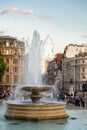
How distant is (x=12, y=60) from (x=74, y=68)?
118ft

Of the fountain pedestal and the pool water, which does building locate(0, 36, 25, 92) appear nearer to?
the fountain pedestal

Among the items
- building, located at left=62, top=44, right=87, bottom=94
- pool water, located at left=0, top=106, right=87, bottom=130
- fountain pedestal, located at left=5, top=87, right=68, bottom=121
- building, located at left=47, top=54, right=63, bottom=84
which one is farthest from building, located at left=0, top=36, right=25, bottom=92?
pool water, located at left=0, top=106, right=87, bottom=130

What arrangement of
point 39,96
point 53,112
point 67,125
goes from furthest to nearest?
A: point 39,96
point 53,112
point 67,125

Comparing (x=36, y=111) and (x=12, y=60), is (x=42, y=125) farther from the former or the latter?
(x=12, y=60)

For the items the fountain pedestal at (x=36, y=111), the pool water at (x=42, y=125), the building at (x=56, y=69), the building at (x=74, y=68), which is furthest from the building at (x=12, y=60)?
the pool water at (x=42, y=125)

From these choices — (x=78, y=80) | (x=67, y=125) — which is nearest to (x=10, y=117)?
(x=67, y=125)

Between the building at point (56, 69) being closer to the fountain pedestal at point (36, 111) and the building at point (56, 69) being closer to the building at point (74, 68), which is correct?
the building at point (74, 68)

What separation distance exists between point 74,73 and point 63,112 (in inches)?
4512

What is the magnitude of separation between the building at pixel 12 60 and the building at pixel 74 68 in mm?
25898

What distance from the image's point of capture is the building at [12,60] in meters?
109

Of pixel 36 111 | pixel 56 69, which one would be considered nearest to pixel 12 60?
pixel 56 69

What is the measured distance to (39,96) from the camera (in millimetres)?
29422

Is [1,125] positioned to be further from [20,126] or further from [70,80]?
[70,80]

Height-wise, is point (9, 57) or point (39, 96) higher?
point (9, 57)
